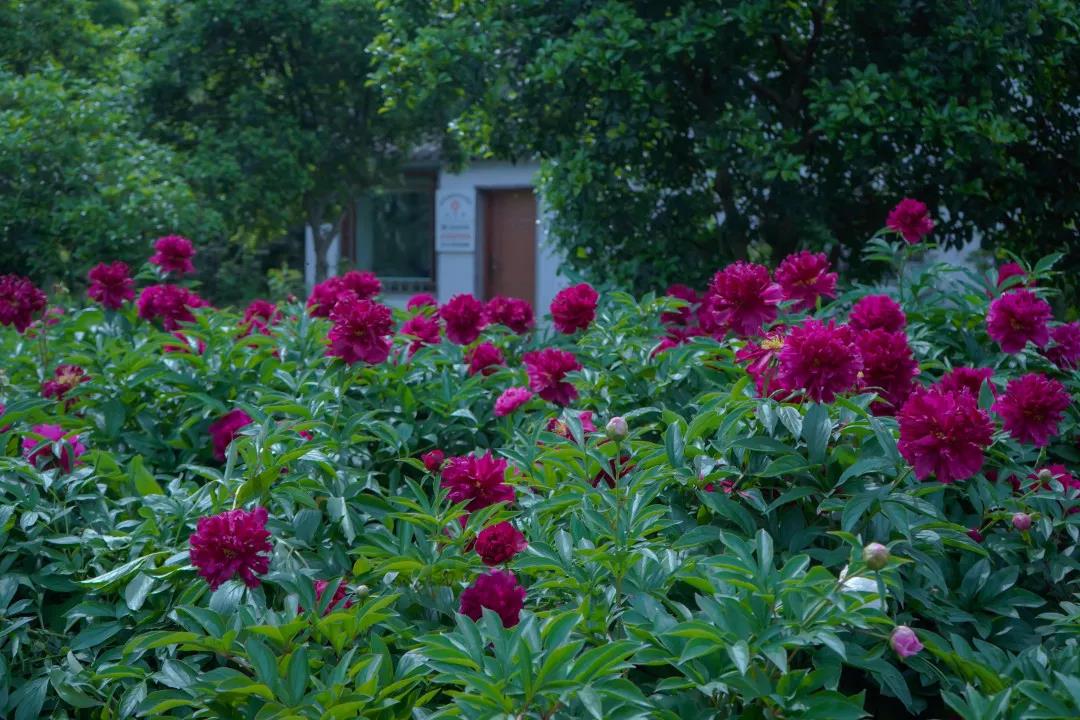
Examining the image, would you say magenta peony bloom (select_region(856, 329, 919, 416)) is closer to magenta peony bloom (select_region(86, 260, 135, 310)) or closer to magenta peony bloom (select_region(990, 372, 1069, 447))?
magenta peony bloom (select_region(990, 372, 1069, 447))

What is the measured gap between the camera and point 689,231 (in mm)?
5488

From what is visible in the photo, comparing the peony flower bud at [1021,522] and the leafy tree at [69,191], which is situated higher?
the leafy tree at [69,191]

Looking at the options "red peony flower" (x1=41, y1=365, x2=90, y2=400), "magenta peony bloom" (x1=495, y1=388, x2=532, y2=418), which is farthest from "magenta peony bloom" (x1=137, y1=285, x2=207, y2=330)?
"magenta peony bloom" (x1=495, y1=388, x2=532, y2=418)

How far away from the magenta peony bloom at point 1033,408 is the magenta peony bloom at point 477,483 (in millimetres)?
972

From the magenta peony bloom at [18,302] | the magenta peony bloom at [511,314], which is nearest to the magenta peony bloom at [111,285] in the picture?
the magenta peony bloom at [18,302]

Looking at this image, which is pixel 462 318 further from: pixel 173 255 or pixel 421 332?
pixel 173 255

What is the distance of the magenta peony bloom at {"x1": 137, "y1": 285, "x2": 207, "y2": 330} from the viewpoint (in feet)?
12.5

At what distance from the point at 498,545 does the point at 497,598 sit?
0.12 meters

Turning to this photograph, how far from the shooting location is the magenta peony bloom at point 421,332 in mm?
3520

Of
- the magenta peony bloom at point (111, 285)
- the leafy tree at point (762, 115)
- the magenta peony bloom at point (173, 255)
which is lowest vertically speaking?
the magenta peony bloom at point (111, 285)

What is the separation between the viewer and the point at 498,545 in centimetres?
197

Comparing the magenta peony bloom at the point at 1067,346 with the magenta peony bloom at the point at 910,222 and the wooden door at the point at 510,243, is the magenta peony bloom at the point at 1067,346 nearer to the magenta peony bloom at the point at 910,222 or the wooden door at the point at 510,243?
the magenta peony bloom at the point at 910,222

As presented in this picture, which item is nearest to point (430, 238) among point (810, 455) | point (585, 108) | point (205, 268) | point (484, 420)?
point (205, 268)

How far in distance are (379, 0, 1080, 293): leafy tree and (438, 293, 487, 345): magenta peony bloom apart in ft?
6.07
